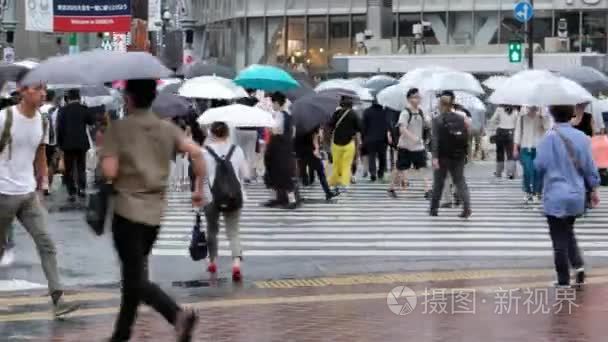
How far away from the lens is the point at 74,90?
2339cm

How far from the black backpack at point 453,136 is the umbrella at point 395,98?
7.61 m

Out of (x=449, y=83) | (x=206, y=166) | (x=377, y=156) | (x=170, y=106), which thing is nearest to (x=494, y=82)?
(x=377, y=156)

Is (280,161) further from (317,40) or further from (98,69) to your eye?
(317,40)

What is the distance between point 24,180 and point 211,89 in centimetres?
1479

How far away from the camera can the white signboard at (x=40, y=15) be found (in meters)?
32.9

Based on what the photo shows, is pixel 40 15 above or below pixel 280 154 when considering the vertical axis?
above

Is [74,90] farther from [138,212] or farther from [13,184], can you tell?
[138,212]

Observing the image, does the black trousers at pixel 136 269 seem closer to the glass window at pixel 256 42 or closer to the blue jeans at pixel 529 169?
the blue jeans at pixel 529 169

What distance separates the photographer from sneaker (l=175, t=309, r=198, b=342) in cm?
843

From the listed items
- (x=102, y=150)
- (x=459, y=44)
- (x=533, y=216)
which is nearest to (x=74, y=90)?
(x=533, y=216)

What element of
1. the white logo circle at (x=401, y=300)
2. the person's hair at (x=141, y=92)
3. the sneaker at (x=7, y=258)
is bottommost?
the sneaker at (x=7, y=258)

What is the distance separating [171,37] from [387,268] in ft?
102

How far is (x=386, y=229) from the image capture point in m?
18.5

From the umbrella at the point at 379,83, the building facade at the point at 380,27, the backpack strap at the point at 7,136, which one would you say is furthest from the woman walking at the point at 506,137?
the building facade at the point at 380,27
